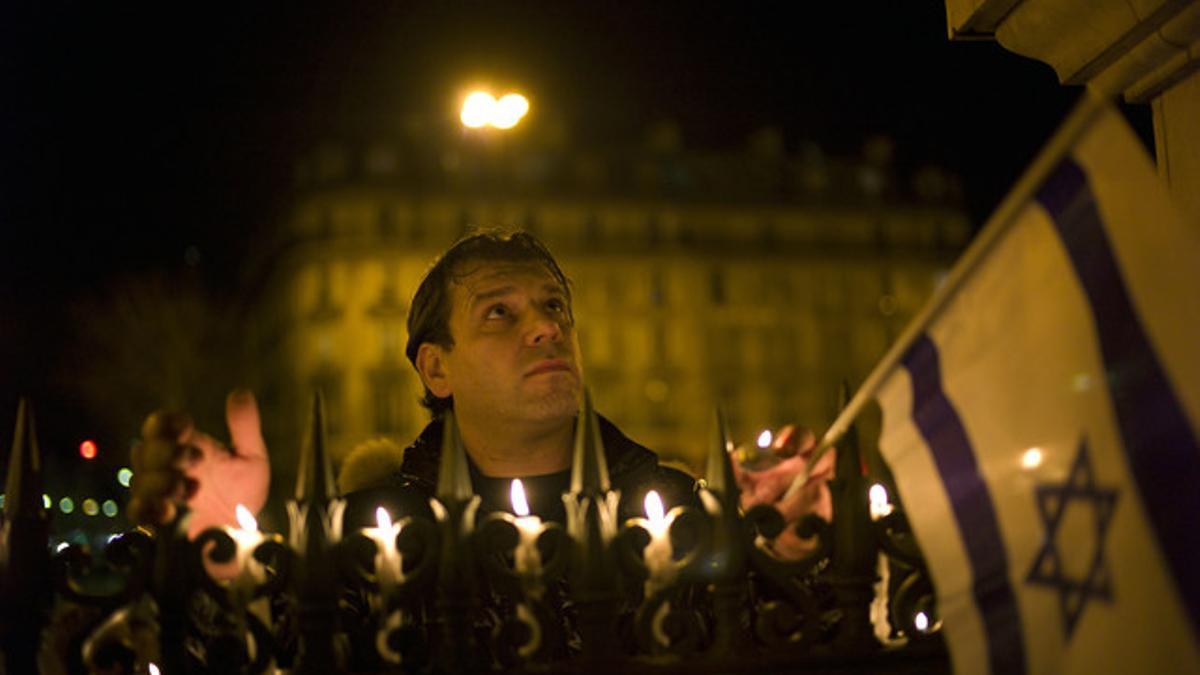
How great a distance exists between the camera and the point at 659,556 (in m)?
3.01

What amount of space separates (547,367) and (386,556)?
1.07m

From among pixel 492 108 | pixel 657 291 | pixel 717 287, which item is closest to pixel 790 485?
pixel 492 108

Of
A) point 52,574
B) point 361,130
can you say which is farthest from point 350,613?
point 361,130

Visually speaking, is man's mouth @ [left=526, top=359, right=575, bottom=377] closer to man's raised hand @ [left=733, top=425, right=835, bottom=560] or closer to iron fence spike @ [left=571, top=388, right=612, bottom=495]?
man's raised hand @ [left=733, top=425, right=835, bottom=560]

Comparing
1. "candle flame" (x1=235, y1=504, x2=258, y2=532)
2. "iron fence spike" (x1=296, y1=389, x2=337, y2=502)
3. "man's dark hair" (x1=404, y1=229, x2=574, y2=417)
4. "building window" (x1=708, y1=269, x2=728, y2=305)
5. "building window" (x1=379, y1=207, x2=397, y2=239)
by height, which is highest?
"building window" (x1=379, y1=207, x2=397, y2=239)

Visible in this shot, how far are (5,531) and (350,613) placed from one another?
31.4 inches

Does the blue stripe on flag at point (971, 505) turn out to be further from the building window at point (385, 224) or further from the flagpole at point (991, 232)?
the building window at point (385, 224)

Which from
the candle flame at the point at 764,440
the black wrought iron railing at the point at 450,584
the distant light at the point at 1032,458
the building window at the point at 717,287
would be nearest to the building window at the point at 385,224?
the building window at the point at 717,287

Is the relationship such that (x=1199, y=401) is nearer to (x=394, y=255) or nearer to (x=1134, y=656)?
(x=1134, y=656)

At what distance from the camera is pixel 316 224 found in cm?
7062

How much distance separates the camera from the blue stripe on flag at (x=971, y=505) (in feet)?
8.66

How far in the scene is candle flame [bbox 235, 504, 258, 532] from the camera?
3049 mm

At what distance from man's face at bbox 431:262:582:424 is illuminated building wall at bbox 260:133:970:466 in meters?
65.1

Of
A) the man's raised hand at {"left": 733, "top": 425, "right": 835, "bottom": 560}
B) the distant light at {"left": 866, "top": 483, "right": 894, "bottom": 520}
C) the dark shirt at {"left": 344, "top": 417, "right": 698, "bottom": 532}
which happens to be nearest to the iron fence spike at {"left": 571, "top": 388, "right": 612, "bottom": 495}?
the man's raised hand at {"left": 733, "top": 425, "right": 835, "bottom": 560}
